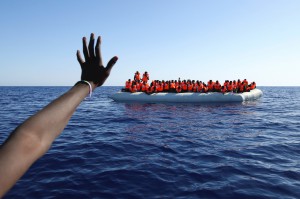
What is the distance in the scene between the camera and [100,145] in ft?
29.8

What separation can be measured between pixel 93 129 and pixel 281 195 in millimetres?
9319

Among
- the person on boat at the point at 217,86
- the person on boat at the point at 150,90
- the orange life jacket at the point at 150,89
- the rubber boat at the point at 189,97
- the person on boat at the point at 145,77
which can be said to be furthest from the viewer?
the person on boat at the point at 145,77

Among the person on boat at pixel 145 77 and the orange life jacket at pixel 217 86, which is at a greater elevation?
the person on boat at pixel 145 77

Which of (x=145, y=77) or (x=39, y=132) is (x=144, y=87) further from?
(x=39, y=132)

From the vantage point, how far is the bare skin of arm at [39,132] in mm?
1042

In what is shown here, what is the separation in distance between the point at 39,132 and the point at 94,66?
2.05ft

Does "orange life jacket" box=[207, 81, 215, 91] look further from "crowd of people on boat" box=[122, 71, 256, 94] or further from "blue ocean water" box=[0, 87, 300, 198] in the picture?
"blue ocean water" box=[0, 87, 300, 198]

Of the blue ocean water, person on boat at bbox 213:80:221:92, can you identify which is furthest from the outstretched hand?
person on boat at bbox 213:80:221:92

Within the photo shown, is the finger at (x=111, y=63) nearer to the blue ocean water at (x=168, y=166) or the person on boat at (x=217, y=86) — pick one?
the blue ocean water at (x=168, y=166)

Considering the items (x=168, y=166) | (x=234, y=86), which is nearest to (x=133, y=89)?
(x=234, y=86)

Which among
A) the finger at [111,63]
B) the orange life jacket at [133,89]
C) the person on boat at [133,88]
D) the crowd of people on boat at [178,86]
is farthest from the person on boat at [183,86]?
the finger at [111,63]

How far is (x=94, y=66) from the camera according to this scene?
5.46 ft

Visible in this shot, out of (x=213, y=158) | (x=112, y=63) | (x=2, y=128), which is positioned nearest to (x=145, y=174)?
(x=213, y=158)

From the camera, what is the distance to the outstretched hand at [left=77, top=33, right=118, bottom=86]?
5.34 ft
